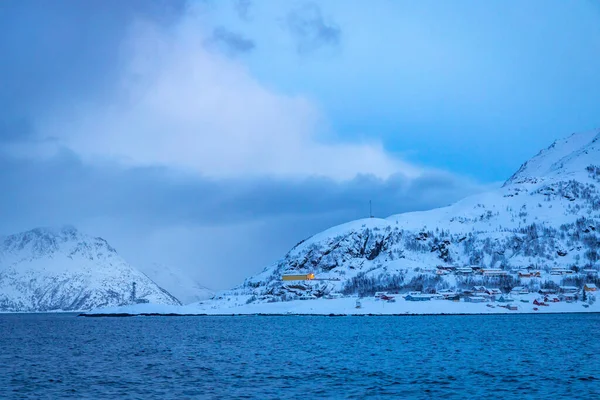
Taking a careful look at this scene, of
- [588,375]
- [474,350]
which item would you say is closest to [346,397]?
[588,375]

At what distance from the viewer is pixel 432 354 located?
80.0 meters

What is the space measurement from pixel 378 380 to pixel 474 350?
102ft

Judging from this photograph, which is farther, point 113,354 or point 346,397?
point 113,354

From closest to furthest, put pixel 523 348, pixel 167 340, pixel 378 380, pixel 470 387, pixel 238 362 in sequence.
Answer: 1. pixel 470 387
2. pixel 378 380
3. pixel 238 362
4. pixel 523 348
5. pixel 167 340

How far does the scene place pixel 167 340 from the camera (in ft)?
362

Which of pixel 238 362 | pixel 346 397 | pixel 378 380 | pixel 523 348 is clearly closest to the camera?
pixel 346 397

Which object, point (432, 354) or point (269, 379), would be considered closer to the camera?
point (269, 379)

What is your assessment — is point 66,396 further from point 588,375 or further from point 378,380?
point 588,375

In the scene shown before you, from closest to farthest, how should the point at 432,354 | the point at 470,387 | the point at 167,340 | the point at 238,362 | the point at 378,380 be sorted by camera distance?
the point at 470,387 < the point at 378,380 < the point at 238,362 < the point at 432,354 < the point at 167,340

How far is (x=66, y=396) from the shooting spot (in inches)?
1964

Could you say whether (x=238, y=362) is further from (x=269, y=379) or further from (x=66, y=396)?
(x=66, y=396)

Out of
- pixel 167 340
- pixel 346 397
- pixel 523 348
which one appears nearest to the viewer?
pixel 346 397

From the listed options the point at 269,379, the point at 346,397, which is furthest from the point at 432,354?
the point at 346,397

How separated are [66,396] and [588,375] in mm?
46652
